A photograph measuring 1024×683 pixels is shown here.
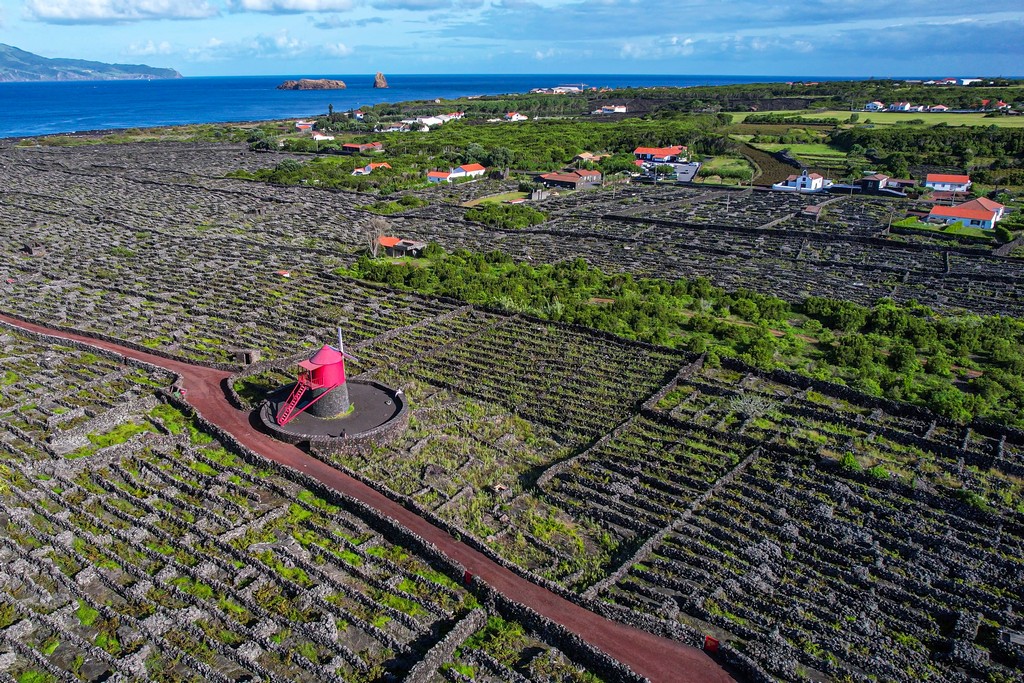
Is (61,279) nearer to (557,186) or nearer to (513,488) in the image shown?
(513,488)

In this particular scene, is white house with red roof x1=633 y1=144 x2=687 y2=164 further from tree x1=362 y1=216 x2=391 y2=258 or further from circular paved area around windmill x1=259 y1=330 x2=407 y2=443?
circular paved area around windmill x1=259 y1=330 x2=407 y2=443

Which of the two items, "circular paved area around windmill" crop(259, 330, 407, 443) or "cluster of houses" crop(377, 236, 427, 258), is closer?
"circular paved area around windmill" crop(259, 330, 407, 443)

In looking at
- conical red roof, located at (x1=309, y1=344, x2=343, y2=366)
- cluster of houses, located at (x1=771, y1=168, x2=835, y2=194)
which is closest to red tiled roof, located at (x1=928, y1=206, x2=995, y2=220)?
cluster of houses, located at (x1=771, y1=168, x2=835, y2=194)

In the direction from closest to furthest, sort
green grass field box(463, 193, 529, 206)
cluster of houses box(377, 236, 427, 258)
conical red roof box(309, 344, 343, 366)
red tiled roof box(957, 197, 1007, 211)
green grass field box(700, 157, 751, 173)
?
conical red roof box(309, 344, 343, 366) < cluster of houses box(377, 236, 427, 258) < red tiled roof box(957, 197, 1007, 211) < green grass field box(463, 193, 529, 206) < green grass field box(700, 157, 751, 173)

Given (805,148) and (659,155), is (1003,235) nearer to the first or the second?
(659,155)

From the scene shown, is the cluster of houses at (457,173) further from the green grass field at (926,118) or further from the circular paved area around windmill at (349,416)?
the green grass field at (926,118)

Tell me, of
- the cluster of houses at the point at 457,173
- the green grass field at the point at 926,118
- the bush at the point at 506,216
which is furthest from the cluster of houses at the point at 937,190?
the green grass field at the point at 926,118
